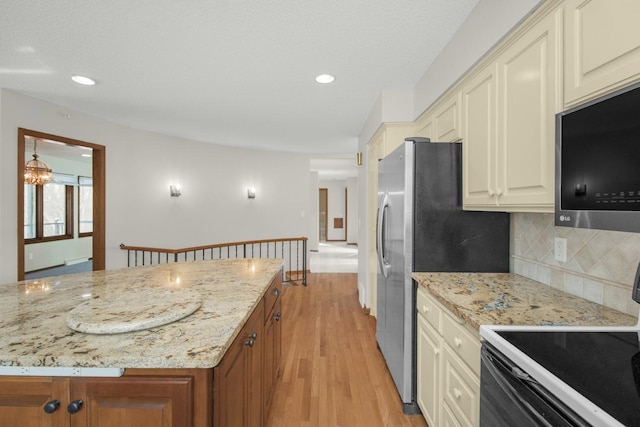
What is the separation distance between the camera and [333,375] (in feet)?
8.30

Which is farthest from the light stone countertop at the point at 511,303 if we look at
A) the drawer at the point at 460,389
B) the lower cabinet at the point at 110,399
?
the lower cabinet at the point at 110,399

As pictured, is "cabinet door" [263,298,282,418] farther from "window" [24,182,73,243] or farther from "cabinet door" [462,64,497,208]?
"window" [24,182,73,243]

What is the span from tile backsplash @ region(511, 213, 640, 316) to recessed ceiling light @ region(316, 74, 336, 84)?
1.86m

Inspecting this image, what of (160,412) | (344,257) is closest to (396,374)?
(160,412)

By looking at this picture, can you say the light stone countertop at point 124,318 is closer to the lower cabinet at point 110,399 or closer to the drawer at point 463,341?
the lower cabinet at point 110,399

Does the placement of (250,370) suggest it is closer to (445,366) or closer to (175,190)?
(445,366)

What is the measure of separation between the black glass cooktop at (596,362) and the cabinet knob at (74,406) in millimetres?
1321

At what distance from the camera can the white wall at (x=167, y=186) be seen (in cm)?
311

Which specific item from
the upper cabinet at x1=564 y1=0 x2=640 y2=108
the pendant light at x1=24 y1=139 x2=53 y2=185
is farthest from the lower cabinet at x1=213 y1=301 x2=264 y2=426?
the pendant light at x1=24 y1=139 x2=53 y2=185

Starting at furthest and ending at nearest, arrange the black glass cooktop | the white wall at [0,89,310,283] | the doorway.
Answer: the doorway
the white wall at [0,89,310,283]
the black glass cooktop

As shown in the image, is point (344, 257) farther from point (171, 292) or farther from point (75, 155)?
point (171, 292)

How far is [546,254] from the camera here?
1.73 metres

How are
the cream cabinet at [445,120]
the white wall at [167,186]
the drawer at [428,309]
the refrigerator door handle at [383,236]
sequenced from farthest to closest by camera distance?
the white wall at [167,186]
the refrigerator door handle at [383,236]
the cream cabinet at [445,120]
the drawer at [428,309]

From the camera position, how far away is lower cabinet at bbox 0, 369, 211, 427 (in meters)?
0.89
